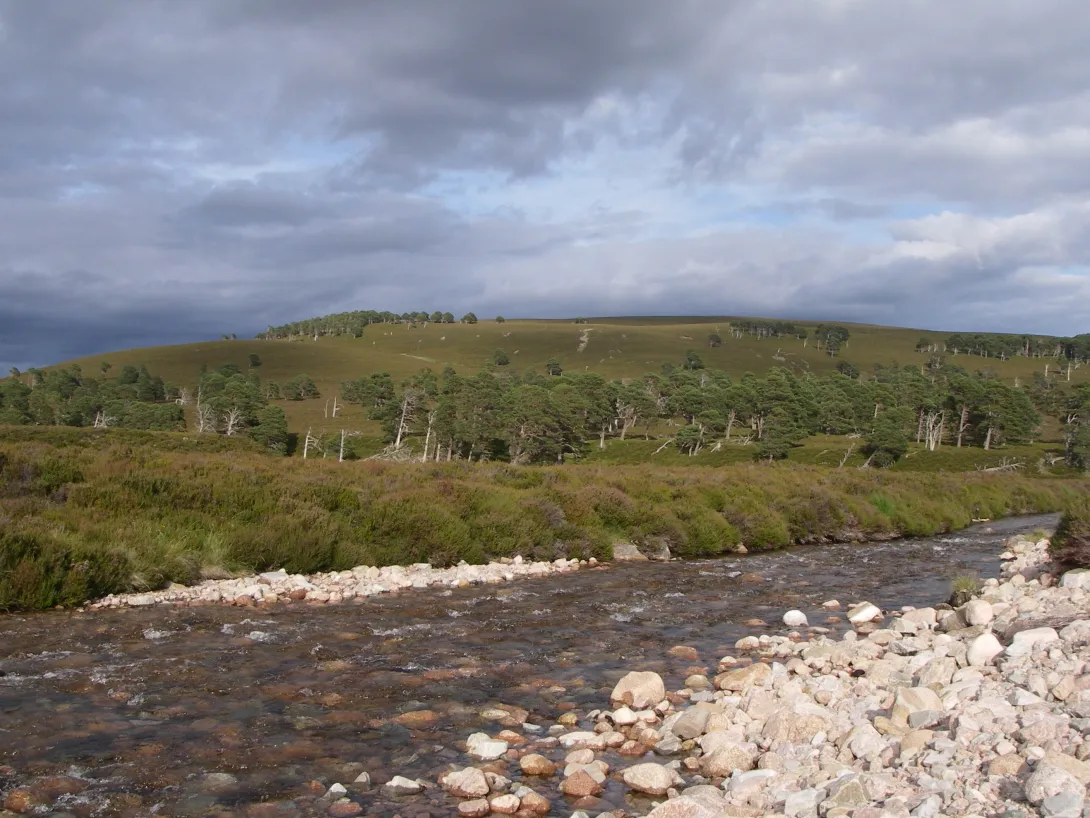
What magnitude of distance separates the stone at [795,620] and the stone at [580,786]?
7473mm

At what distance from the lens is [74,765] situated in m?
6.88

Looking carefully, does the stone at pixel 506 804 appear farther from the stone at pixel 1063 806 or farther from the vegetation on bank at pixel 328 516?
the vegetation on bank at pixel 328 516

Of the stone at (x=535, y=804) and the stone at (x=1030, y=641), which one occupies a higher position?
the stone at (x=1030, y=641)

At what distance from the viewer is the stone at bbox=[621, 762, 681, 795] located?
6750 millimetres

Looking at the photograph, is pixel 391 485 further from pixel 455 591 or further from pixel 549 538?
pixel 455 591

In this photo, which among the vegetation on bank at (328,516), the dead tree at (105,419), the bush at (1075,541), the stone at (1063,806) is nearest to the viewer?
→ the stone at (1063,806)

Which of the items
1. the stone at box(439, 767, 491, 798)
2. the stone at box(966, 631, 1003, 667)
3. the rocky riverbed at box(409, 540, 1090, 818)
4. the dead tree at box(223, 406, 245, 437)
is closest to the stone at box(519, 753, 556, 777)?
the rocky riverbed at box(409, 540, 1090, 818)

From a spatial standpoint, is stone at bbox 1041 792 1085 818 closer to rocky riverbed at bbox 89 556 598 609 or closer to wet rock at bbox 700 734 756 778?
wet rock at bbox 700 734 756 778

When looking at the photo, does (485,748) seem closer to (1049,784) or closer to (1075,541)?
(1049,784)

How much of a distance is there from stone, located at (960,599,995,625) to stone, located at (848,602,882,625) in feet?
6.28

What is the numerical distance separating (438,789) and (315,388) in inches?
7814

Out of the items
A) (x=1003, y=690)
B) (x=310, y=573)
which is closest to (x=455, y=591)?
(x=310, y=573)

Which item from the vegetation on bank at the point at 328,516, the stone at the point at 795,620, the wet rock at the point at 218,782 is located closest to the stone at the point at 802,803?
the wet rock at the point at 218,782

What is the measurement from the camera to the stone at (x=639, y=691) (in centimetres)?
881
